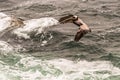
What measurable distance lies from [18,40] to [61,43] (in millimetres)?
1575

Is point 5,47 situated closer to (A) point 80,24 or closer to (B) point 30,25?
(B) point 30,25

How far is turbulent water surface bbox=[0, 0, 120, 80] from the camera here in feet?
34.7

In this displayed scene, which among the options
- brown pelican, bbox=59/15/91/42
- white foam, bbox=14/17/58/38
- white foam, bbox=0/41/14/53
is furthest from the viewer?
white foam, bbox=14/17/58/38

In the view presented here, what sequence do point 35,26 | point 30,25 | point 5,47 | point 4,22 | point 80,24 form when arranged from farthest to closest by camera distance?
point 4,22
point 30,25
point 35,26
point 5,47
point 80,24

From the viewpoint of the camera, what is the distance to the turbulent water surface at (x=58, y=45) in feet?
34.7

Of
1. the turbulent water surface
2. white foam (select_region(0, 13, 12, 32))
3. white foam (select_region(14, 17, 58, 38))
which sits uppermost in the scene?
white foam (select_region(0, 13, 12, 32))

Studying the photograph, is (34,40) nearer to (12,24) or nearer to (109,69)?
(12,24)

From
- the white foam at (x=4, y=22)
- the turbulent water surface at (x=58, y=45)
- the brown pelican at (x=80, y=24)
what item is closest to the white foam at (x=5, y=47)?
the turbulent water surface at (x=58, y=45)

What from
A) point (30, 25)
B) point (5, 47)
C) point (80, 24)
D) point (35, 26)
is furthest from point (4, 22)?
point (80, 24)

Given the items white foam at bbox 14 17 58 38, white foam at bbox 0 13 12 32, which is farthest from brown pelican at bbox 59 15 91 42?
white foam at bbox 0 13 12 32

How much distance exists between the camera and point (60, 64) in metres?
11.2

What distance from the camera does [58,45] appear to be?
12758 mm

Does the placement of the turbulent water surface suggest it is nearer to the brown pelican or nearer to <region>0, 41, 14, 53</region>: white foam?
<region>0, 41, 14, 53</region>: white foam

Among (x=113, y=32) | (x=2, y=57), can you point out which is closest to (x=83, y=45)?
(x=113, y=32)
